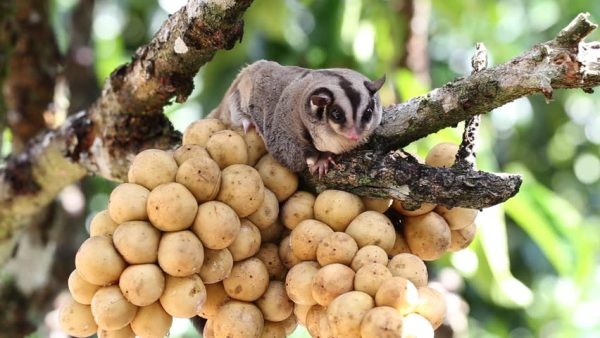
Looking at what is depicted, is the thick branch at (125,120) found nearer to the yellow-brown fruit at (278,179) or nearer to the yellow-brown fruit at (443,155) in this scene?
the yellow-brown fruit at (278,179)

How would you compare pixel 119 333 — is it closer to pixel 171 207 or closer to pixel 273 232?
pixel 171 207

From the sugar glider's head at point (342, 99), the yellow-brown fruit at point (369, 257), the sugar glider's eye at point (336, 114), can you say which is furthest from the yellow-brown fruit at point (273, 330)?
the sugar glider's eye at point (336, 114)

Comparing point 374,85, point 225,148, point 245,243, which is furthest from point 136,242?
point 374,85

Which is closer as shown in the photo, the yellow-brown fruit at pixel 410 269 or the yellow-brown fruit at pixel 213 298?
the yellow-brown fruit at pixel 410 269

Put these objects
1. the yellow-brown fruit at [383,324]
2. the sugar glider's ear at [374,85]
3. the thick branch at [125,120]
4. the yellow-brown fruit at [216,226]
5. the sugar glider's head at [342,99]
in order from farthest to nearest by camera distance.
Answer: the sugar glider's ear at [374,85]
the sugar glider's head at [342,99]
the thick branch at [125,120]
the yellow-brown fruit at [216,226]
the yellow-brown fruit at [383,324]

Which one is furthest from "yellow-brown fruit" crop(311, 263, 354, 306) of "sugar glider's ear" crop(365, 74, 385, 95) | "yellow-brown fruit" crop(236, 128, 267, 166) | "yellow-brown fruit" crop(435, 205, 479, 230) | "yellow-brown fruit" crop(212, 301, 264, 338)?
"sugar glider's ear" crop(365, 74, 385, 95)

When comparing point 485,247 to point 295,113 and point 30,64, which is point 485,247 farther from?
point 30,64
